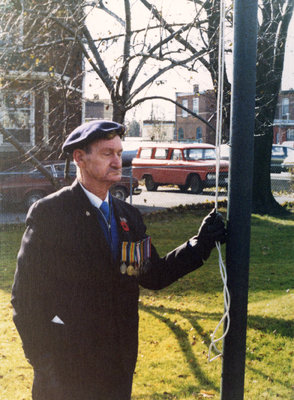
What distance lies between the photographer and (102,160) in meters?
2.56

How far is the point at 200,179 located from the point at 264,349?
15.7 m

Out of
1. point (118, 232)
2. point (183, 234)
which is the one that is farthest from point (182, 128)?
point (118, 232)

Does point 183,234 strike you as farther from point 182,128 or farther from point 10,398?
point 182,128

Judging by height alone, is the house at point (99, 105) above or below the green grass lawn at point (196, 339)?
above

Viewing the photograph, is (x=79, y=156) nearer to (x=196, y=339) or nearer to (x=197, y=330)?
(x=196, y=339)

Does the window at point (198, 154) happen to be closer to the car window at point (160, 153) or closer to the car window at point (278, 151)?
the car window at point (160, 153)

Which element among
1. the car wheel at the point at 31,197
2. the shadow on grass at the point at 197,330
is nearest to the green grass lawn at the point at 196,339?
the shadow on grass at the point at 197,330

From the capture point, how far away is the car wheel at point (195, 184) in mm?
20906

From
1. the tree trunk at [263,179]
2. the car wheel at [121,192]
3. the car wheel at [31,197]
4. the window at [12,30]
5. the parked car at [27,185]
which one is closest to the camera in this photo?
the window at [12,30]

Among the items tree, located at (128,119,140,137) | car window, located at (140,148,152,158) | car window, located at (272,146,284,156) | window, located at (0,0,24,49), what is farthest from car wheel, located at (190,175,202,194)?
car window, located at (272,146,284,156)

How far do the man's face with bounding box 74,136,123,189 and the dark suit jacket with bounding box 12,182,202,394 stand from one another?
0.13 metres

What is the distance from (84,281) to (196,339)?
3.55 meters

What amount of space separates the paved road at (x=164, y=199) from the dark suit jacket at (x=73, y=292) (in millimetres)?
12449

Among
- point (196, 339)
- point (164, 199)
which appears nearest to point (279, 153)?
point (164, 199)
